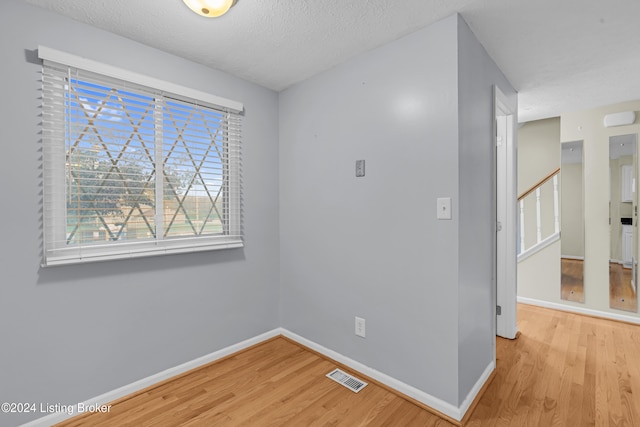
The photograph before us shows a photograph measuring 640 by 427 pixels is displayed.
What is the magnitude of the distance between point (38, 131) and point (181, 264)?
1.12m

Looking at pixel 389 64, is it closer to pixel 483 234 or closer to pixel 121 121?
pixel 483 234

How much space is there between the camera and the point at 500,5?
162cm

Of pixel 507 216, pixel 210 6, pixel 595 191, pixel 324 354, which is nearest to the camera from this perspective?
pixel 210 6

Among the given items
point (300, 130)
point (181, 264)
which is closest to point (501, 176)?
point (300, 130)

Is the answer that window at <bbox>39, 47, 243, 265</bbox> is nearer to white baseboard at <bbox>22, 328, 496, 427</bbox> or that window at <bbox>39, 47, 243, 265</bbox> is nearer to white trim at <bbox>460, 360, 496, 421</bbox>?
white baseboard at <bbox>22, 328, 496, 427</bbox>

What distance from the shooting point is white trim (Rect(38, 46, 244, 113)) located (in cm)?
166

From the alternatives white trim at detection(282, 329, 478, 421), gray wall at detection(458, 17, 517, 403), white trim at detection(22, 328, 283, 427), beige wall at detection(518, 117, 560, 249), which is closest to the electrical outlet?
white trim at detection(282, 329, 478, 421)

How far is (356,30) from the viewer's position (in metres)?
1.86

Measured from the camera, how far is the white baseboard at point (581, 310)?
10.4 ft

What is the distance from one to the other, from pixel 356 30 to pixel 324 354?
2.36 m

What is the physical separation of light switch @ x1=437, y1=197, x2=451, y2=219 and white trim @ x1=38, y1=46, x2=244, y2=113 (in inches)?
68.4

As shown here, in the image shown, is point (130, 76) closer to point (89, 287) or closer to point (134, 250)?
point (134, 250)

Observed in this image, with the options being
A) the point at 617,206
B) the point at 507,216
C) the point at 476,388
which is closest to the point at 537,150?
the point at 617,206

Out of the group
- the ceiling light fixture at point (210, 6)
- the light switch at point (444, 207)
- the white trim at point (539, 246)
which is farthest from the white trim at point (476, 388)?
the ceiling light fixture at point (210, 6)
